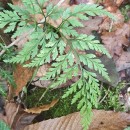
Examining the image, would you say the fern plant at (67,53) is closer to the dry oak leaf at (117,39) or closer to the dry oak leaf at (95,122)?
the dry oak leaf at (95,122)

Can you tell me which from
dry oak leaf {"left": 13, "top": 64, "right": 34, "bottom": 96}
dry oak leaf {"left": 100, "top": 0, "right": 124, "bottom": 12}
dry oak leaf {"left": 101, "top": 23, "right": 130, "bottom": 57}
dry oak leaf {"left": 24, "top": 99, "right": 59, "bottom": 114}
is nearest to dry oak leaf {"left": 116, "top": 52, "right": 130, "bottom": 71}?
dry oak leaf {"left": 101, "top": 23, "right": 130, "bottom": 57}

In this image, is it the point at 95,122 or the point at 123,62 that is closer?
the point at 95,122

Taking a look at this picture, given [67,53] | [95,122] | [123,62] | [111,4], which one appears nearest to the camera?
[67,53]

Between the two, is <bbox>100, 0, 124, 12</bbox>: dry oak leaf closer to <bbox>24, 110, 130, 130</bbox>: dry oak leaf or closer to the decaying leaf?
the decaying leaf

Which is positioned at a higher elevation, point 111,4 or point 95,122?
point 111,4

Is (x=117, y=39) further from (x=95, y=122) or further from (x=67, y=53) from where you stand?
(x=67, y=53)

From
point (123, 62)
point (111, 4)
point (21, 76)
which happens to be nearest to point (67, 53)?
point (21, 76)

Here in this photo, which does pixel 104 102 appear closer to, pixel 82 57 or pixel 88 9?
pixel 82 57
